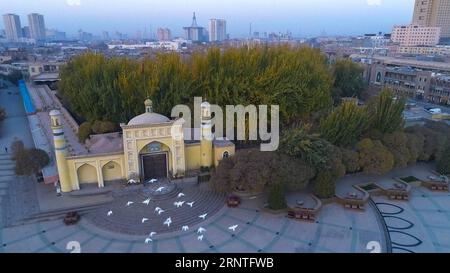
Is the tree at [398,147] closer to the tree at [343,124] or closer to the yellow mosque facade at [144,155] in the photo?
the tree at [343,124]

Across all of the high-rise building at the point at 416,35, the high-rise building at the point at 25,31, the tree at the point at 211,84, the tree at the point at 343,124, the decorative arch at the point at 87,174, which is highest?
the high-rise building at the point at 25,31

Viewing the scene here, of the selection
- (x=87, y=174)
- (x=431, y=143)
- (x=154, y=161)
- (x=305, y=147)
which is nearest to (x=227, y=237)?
(x=305, y=147)

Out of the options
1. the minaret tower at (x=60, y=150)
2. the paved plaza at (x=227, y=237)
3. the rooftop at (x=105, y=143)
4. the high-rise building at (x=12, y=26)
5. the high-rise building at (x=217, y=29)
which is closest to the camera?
the paved plaza at (x=227, y=237)

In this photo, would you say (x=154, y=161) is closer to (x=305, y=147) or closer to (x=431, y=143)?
(x=305, y=147)

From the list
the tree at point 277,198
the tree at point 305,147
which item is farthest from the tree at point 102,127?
the tree at point 277,198

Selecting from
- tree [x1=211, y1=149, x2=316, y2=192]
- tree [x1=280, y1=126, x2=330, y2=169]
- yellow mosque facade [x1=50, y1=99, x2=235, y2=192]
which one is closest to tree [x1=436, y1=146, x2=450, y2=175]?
tree [x1=280, y1=126, x2=330, y2=169]

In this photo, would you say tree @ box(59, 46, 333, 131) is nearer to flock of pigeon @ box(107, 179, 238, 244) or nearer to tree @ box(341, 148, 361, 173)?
tree @ box(341, 148, 361, 173)
